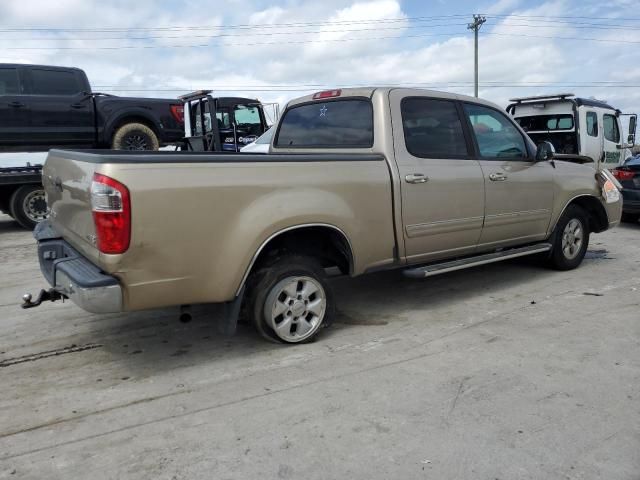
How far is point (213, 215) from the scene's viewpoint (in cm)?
341

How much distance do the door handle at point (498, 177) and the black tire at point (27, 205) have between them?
714cm

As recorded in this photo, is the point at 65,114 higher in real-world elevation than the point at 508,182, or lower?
higher

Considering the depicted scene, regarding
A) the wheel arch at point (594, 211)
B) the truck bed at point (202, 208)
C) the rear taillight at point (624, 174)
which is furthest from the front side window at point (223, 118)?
the truck bed at point (202, 208)

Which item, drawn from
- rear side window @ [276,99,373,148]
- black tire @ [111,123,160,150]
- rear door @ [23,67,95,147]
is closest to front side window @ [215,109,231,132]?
black tire @ [111,123,160,150]

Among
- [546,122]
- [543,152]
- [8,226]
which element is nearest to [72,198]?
[543,152]

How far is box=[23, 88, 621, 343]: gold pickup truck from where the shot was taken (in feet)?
10.6

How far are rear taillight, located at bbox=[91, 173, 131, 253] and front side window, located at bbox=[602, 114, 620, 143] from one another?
1390cm

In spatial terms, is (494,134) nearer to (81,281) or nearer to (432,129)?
(432,129)

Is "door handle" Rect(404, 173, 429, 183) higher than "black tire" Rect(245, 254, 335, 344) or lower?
higher

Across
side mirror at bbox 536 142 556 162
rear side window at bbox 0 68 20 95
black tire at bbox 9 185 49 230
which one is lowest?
black tire at bbox 9 185 49 230

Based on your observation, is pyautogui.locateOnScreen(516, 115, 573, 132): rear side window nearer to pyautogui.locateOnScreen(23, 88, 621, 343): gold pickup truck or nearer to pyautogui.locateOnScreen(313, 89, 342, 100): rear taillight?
pyautogui.locateOnScreen(23, 88, 621, 343): gold pickup truck

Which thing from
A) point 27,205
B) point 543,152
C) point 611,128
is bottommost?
point 27,205

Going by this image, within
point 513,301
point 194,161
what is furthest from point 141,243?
point 513,301

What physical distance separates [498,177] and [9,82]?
8380mm
